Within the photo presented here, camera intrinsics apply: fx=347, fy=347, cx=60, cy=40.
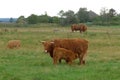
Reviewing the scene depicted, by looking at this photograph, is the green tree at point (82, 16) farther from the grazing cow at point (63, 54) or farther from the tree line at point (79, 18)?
the grazing cow at point (63, 54)

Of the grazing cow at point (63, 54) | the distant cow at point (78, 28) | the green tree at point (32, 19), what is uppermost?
the grazing cow at point (63, 54)

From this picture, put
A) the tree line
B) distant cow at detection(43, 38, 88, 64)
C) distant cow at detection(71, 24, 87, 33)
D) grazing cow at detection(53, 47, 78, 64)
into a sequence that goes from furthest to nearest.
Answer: the tree line < distant cow at detection(71, 24, 87, 33) < distant cow at detection(43, 38, 88, 64) < grazing cow at detection(53, 47, 78, 64)

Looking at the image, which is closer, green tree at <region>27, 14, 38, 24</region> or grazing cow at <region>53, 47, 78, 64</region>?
grazing cow at <region>53, 47, 78, 64</region>

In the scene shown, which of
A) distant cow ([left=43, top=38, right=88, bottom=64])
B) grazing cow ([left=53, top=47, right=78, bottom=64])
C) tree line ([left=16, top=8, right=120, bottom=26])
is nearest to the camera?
grazing cow ([left=53, top=47, right=78, bottom=64])

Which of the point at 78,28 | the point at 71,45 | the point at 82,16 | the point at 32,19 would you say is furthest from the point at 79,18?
the point at 71,45

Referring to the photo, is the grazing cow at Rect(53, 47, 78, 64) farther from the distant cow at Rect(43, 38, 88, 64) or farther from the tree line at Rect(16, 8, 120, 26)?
the tree line at Rect(16, 8, 120, 26)

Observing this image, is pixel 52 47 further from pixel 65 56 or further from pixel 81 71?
pixel 81 71

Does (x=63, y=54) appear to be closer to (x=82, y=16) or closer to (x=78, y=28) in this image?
(x=78, y=28)

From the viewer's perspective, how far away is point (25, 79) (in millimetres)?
11773

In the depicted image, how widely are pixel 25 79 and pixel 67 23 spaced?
81.2 m

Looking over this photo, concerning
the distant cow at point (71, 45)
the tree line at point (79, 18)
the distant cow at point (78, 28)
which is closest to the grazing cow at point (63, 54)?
the distant cow at point (71, 45)

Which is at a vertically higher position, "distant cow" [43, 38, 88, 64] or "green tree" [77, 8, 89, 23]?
"distant cow" [43, 38, 88, 64]

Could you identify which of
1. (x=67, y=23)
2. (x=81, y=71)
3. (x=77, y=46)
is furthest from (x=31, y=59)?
(x=67, y=23)

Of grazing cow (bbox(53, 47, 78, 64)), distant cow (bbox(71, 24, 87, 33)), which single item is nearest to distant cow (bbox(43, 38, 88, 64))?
grazing cow (bbox(53, 47, 78, 64))
